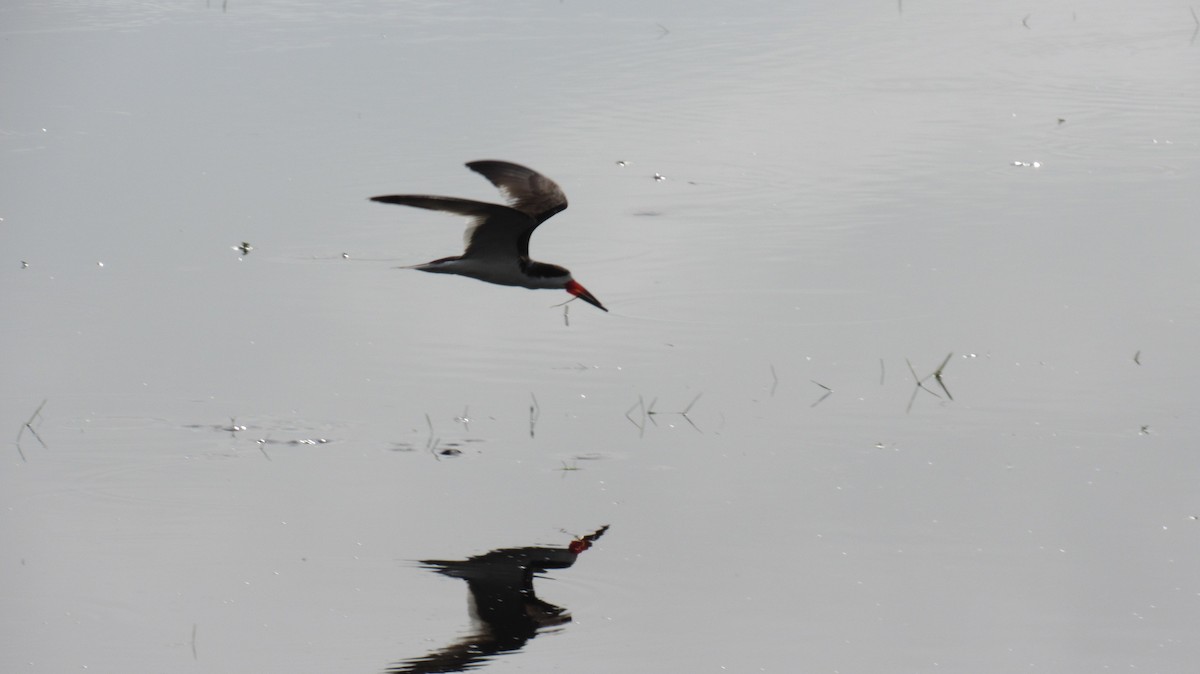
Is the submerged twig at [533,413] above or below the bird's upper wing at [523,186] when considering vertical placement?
below

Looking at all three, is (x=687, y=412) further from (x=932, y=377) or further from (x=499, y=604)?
(x=499, y=604)

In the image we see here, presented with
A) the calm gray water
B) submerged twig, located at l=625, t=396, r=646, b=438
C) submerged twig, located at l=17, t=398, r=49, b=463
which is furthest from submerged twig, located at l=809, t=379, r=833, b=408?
submerged twig, located at l=17, t=398, r=49, b=463

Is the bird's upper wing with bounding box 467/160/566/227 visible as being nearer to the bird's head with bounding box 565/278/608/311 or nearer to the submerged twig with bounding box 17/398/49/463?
the bird's head with bounding box 565/278/608/311

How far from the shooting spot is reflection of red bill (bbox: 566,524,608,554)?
16.7 feet

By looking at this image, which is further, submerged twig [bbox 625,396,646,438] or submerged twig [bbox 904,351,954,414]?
submerged twig [bbox 904,351,954,414]

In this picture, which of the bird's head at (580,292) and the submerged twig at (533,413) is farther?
the bird's head at (580,292)

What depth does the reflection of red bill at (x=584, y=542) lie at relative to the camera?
5.10 m

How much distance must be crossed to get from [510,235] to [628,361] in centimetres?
72

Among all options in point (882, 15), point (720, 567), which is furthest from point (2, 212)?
point (882, 15)

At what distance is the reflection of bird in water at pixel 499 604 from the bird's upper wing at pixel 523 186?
2305 millimetres

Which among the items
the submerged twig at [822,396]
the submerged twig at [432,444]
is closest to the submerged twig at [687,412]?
the submerged twig at [822,396]

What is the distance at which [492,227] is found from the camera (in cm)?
690

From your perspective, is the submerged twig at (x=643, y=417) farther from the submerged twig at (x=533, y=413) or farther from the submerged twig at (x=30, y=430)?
the submerged twig at (x=30, y=430)

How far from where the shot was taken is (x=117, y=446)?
19.7 ft
